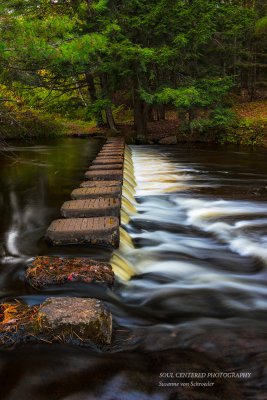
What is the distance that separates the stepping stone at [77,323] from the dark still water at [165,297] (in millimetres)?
93

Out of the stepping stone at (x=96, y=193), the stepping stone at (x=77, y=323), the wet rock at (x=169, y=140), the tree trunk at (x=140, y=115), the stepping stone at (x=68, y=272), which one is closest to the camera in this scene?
the stepping stone at (x=77, y=323)

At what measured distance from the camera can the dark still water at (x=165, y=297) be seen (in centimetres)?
194

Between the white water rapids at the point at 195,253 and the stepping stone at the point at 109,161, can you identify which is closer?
the white water rapids at the point at 195,253

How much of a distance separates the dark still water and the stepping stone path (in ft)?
0.30

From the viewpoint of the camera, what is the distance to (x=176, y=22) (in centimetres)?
1370

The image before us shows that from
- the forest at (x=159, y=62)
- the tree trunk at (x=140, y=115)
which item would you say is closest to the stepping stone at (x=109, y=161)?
the forest at (x=159, y=62)

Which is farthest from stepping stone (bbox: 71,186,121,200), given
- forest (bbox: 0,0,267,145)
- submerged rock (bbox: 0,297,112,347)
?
forest (bbox: 0,0,267,145)

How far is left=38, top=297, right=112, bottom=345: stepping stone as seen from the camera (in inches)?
86.1

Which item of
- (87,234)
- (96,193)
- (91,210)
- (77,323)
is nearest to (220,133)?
(96,193)

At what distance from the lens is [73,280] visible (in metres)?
2.90

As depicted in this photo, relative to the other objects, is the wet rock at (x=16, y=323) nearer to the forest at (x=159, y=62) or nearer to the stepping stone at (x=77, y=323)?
the stepping stone at (x=77, y=323)

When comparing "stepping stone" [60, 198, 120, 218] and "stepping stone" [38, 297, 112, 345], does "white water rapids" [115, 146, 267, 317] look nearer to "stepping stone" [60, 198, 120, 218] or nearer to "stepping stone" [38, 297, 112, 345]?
"stepping stone" [60, 198, 120, 218]

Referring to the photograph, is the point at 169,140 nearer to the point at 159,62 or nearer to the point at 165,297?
the point at 159,62

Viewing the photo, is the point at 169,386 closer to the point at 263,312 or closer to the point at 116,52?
the point at 263,312
